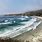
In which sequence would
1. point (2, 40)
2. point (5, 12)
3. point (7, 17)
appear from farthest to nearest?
1. point (7, 17)
2. point (5, 12)
3. point (2, 40)

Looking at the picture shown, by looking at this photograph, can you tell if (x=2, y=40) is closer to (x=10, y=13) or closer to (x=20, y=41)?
(x=20, y=41)

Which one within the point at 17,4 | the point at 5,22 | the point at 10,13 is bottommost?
the point at 5,22

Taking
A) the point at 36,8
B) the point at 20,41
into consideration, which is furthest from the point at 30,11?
the point at 20,41

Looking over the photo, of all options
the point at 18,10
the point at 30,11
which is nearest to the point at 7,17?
→ the point at 18,10

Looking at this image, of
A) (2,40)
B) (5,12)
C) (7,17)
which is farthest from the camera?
(7,17)

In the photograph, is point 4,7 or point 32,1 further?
point 32,1

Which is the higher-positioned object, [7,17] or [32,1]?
[32,1]

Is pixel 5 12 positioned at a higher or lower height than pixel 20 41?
higher

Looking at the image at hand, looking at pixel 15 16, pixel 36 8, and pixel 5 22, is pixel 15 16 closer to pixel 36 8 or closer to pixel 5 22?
pixel 5 22

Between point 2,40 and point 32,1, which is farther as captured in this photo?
point 32,1
